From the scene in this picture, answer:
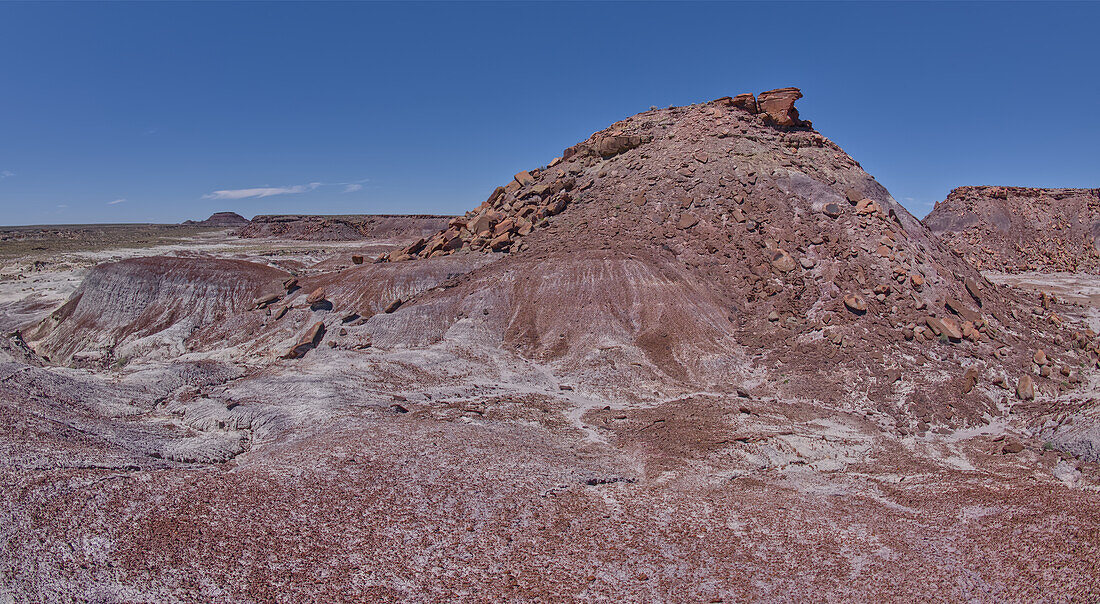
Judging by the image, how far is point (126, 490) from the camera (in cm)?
745

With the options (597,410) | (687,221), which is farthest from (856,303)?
(597,410)

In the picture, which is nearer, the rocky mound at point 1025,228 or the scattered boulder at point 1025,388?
the scattered boulder at point 1025,388

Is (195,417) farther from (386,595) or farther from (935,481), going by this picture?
(935,481)

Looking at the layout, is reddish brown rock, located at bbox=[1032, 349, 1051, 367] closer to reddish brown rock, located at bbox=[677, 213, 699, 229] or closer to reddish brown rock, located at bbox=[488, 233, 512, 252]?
reddish brown rock, located at bbox=[677, 213, 699, 229]

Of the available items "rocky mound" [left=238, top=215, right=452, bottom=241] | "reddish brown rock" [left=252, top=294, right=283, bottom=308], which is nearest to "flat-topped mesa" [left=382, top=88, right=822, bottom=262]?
"reddish brown rock" [left=252, top=294, right=283, bottom=308]

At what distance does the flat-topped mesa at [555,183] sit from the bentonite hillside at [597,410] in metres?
0.18

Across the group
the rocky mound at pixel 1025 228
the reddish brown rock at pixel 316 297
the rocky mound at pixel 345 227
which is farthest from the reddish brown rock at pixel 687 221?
the rocky mound at pixel 345 227

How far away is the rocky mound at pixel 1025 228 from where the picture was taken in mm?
48062

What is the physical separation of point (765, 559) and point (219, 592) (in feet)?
20.8

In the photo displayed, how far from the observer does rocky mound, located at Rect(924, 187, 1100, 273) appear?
158 feet

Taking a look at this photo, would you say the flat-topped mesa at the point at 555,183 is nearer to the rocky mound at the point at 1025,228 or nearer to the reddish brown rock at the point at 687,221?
the reddish brown rock at the point at 687,221

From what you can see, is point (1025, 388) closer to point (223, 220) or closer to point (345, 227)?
point (345, 227)

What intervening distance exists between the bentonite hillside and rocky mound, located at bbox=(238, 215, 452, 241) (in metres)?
71.9

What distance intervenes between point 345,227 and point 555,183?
79.3 m
